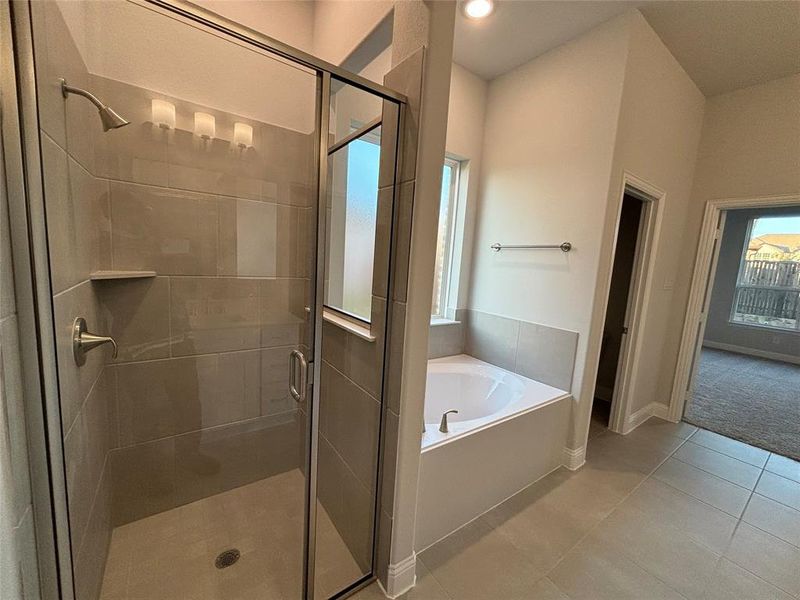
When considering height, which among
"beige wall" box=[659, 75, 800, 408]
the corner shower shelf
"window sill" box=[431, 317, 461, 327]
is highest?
"beige wall" box=[659, 75, 800, 408]

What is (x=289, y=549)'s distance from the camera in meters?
1.50

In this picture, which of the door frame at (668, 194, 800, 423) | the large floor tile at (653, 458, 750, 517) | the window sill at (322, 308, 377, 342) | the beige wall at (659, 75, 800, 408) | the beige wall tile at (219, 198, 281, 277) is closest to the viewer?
the window sill at (322, 308, 377, 342)

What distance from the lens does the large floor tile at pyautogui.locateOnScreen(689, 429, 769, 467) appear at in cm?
246

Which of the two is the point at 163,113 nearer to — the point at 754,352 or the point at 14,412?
the point at 14,412

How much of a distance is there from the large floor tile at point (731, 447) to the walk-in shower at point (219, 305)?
2.85 m

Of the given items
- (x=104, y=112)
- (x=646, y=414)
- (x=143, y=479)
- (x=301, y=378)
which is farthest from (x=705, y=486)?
(x=104, y=112)

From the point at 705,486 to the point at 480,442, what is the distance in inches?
65.2

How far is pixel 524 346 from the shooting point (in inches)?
97.6

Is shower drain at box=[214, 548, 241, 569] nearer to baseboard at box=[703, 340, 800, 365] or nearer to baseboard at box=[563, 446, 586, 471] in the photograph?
baseboard at box=[563, 446, 586, 471]

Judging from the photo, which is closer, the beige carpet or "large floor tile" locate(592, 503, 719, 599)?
"large floor tile" locate(592, 503, 719, 599)

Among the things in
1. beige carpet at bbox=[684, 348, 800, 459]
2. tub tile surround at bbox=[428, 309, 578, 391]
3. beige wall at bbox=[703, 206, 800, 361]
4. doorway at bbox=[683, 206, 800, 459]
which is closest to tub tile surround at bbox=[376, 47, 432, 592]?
tub tile surround at bbox=[428, 309, 578, 391]

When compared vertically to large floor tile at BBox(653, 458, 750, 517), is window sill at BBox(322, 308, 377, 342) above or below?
above

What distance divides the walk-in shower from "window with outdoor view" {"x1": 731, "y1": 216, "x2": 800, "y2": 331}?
7179 mm

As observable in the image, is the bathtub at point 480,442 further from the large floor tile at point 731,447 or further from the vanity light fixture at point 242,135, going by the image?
the vanity light fixture at point 242,135
